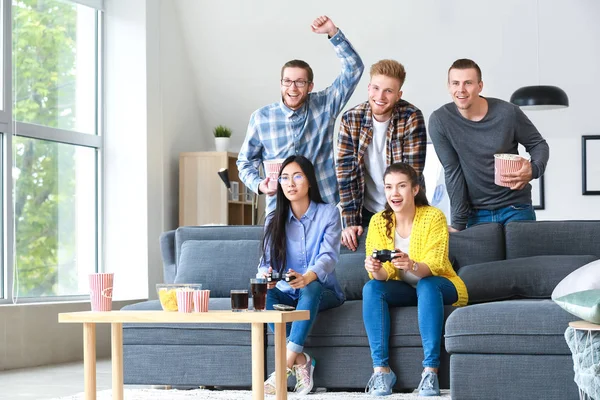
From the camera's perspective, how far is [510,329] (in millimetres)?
3508

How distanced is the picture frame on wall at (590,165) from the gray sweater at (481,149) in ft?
13.5

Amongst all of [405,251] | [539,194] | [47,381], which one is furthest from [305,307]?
[539,194]

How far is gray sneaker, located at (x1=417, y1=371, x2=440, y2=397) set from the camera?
380 centimetres

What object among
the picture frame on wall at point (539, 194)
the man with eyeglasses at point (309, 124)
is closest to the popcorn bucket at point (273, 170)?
the man with eyeglasses at point (309, 124)

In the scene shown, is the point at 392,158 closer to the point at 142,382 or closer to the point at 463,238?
the point at 463,238

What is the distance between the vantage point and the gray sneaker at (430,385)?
3.80 meters

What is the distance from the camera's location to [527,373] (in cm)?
349

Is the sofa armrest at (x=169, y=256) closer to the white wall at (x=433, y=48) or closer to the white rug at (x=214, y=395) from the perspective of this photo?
the white rug at (x=214, y=395)

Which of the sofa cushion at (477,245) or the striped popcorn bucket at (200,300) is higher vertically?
the sofa cushion at (477,245)

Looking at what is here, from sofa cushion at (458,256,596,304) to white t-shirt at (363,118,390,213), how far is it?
64cm

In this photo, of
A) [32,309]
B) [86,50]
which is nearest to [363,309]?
[32,309]

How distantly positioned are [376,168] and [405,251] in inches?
22.3

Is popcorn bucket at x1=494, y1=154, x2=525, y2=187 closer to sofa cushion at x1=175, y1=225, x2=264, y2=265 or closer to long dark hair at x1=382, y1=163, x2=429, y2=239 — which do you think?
long dark hair at x1=382, y1=163, x2=429, y2=239

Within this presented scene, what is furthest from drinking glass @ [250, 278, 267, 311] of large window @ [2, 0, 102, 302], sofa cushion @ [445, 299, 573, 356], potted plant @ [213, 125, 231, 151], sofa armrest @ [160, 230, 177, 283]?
potted plant @ [213, 125, 231, 151]
